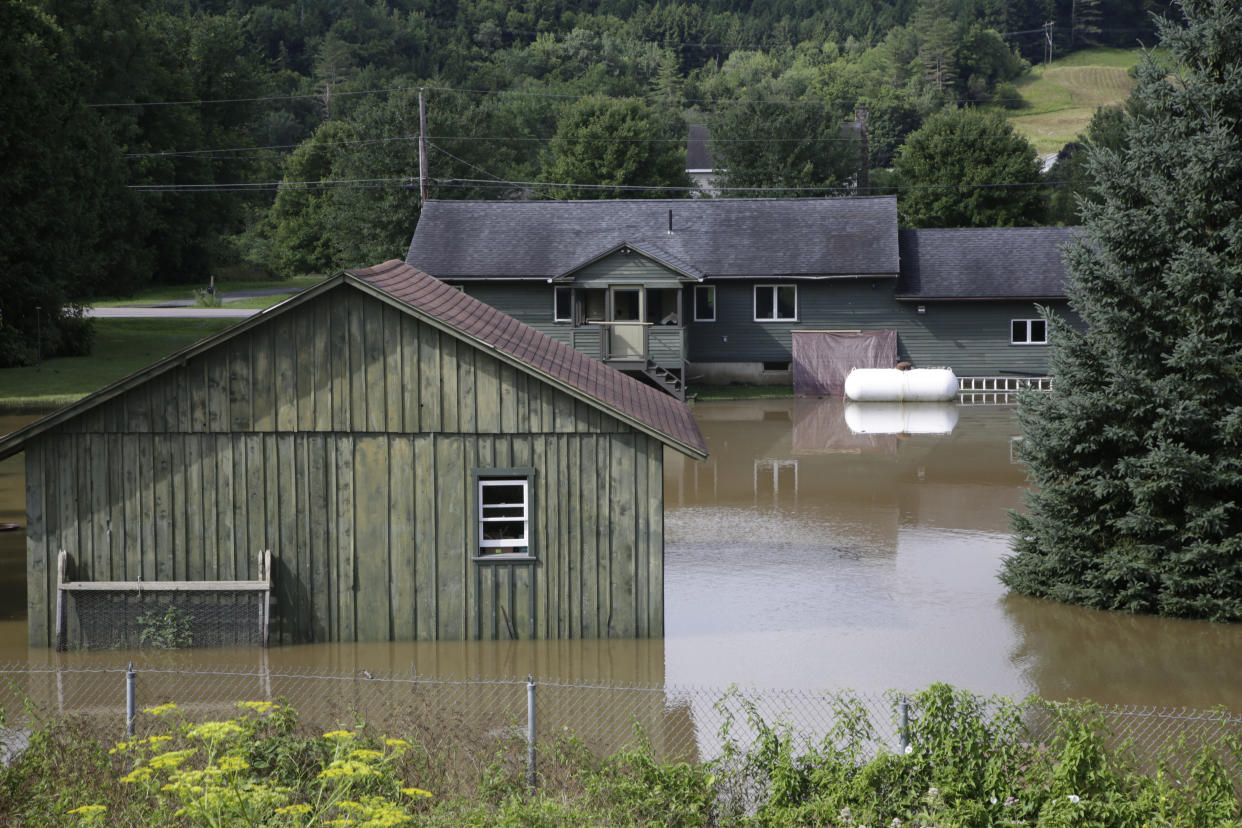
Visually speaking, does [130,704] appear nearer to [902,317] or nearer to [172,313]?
[902,317]

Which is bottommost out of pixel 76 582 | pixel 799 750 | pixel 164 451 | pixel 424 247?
pixel 799 750

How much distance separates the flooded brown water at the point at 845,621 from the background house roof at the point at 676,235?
1572cm

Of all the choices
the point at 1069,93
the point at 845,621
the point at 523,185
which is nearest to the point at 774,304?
the point at 523,185

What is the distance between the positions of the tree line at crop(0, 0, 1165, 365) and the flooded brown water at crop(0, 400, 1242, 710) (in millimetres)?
18696

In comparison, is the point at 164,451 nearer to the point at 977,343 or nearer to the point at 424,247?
the point at 424,247

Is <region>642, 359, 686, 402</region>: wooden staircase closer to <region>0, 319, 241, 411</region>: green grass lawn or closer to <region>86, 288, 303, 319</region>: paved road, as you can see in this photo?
<region>0, 319, 241, 411</region>: green grass lawn

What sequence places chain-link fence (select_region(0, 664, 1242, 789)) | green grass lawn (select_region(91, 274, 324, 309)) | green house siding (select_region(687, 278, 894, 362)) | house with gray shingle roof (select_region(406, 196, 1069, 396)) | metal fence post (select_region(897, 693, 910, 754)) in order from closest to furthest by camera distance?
1. metal fence post (select_region(897, 693, 910, 754))
2. chain-link fence (select_region(0, 664, 1242, 789))
3. house with gray shingle roof (select_region(406, 196, 1069, 396))
4. green house siding (select_region(687, 278, 894, 362))
5. green grass lawn (select_region(91, 274, 324, 309))

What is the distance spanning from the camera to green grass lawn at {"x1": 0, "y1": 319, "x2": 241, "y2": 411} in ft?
121

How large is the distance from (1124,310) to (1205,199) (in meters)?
1.70

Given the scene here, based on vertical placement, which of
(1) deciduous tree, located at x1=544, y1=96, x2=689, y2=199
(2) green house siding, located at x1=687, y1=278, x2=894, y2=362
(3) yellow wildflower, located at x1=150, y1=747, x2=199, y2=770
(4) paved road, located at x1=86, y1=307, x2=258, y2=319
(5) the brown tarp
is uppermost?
(1) deciduous tree, located at x1=544, y1=96, x2=689, y2=199

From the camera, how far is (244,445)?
15719 mm

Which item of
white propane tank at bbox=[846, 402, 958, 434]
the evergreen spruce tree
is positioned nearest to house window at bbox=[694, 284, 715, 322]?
white propane tank at bbox=[846, 402, 958, 434]

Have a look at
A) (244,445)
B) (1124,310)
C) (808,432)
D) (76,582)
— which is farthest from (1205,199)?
(808,432)

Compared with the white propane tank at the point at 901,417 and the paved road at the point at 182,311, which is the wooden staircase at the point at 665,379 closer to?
the white propane tank at the point at 901,417
